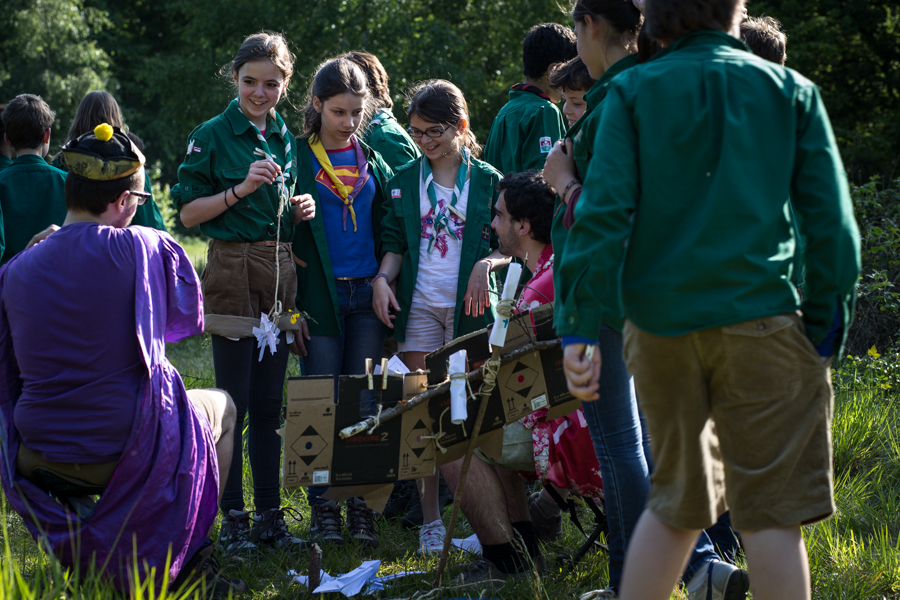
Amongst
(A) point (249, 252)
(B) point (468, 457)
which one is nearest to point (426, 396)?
(B) point (468, 457)

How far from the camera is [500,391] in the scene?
2840 mm

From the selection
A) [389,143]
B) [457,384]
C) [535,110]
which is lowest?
[457,384]

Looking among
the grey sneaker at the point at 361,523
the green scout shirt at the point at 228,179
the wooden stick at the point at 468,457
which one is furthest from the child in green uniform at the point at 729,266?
the green scout shirt at the point at 228,179

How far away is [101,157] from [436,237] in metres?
1.47

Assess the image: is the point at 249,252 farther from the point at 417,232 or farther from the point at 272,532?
the point at 272,532

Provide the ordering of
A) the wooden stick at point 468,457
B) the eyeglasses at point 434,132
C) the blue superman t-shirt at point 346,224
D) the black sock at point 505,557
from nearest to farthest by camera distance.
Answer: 1. the wooden stick at point 468,457
2. the black sock at point 505,557
3. the eyeglasses at point 434,132
4. the blue superman t-shirt at point 346,224

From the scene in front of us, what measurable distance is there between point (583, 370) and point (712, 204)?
1.56 feet

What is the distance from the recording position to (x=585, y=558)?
3.16 meters

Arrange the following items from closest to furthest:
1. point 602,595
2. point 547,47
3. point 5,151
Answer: point 602,595
point 547,47
point 5,151

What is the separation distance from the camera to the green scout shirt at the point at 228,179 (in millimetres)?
3516

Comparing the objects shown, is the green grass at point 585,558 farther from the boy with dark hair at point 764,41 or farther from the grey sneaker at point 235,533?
the boy with dark hair at point 764,41

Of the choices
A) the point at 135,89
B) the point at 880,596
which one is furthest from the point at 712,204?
the point at 135,89

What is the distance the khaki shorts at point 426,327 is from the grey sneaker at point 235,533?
→ 102 centimetres

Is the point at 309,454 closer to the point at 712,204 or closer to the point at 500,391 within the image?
the point at 500,391
